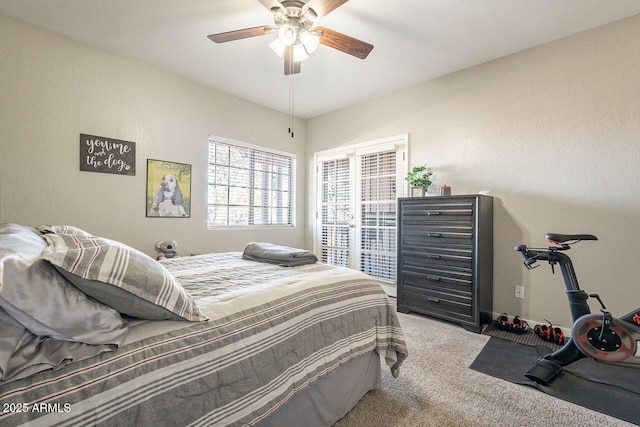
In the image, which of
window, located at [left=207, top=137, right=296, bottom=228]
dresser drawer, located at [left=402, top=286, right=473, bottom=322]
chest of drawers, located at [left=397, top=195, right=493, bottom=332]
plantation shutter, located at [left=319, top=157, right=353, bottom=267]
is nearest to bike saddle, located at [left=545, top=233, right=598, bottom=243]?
chest of drawers, located at [left=397, top=195, right=493, bottom=332]

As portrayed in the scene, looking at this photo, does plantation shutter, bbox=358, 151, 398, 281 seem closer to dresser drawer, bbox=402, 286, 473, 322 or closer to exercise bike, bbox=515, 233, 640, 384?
dresser drawer, bbox=402, 286, 473, 322

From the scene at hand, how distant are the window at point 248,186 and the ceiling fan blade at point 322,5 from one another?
7.42 ft

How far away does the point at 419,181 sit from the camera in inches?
128

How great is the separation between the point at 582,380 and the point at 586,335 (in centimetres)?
36

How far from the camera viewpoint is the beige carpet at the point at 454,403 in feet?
4.90

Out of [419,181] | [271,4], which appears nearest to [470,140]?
[419,181]

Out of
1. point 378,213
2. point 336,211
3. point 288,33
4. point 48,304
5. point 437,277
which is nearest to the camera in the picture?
point 48,304

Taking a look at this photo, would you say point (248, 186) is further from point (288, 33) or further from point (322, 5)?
point (322, 5)

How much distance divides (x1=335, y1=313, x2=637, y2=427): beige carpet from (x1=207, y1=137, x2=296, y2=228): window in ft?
9.11

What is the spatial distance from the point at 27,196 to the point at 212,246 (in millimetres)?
1750

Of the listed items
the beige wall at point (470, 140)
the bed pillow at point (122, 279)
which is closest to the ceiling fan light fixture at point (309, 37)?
the bed pillow at point (122, 279)

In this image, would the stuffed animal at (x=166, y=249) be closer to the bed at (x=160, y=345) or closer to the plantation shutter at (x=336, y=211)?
the bed at (x=160, y=345)

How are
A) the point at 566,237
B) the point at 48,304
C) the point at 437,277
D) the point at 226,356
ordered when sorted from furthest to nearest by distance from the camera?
the point at 437,277, the point at 566,237, the point at 226,356, the point at 48,304

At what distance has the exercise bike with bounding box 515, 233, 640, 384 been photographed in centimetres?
168
